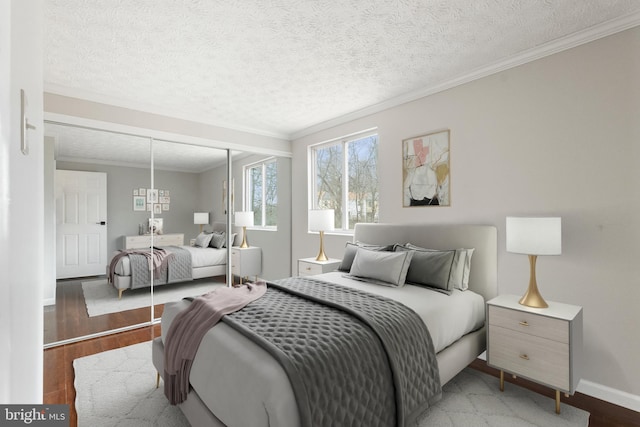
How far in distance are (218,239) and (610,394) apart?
4.15m

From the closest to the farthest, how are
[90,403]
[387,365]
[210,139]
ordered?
[387,365] → [90,403] → [210,139]

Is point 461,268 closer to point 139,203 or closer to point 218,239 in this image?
point 218,239

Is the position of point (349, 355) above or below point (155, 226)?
below

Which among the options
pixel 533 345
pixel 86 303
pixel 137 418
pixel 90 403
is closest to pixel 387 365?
pixel 533 345

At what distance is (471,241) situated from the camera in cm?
282

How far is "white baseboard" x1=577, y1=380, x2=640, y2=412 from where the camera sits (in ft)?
6.84

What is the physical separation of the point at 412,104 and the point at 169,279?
350cm

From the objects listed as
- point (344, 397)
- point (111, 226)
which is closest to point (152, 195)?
point (111, 226)

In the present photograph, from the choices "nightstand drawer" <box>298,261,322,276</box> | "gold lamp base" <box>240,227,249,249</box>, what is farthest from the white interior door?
"nightstand drawer" <box>298,261,322,276</box>

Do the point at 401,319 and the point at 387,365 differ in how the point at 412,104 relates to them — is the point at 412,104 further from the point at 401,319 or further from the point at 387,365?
the point at 387,365

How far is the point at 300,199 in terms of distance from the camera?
4832mm

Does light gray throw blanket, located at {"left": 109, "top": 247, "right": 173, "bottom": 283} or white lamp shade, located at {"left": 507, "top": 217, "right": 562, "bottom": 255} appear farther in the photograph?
light gray throw blanket, located at {"left": 109, "top": 247, "right": 173, "bottom": 283}

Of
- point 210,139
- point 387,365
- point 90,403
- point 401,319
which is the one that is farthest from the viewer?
point 210,139

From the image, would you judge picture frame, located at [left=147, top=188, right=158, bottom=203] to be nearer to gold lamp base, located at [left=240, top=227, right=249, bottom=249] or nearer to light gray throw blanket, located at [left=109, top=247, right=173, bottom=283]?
light gray throw blanket, located at [left=109, top=247, right=173, bottom=283]
